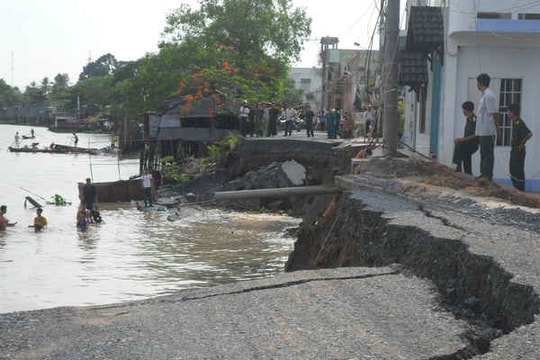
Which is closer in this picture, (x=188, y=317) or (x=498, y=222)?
(x=188, y=317)

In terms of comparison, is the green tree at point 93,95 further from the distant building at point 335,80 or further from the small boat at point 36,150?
the small boat at point 36,150

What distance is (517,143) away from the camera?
11.7m

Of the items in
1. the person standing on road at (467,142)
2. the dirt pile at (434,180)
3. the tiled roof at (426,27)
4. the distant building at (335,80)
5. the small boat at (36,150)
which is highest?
the distant building at (335,80)

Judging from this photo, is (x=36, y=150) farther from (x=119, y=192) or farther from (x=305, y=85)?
(x=119, y=192)

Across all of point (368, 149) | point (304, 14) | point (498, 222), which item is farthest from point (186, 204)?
point (304, 14)

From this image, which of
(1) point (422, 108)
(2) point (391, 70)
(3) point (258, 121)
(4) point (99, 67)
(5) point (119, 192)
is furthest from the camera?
(4) point (99, 67)

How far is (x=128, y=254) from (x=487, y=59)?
30.2 feet

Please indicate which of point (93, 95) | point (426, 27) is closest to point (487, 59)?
point (426, 27)

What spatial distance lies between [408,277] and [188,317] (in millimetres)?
2060

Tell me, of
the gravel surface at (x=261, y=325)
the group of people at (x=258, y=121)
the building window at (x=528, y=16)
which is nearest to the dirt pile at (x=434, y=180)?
the building window at (x=528, y=16)

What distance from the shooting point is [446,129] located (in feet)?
52.2

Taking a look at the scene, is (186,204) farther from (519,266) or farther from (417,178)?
(519,266)

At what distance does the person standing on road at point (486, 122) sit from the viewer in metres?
11.4

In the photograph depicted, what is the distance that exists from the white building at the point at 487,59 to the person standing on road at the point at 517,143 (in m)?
3.51
